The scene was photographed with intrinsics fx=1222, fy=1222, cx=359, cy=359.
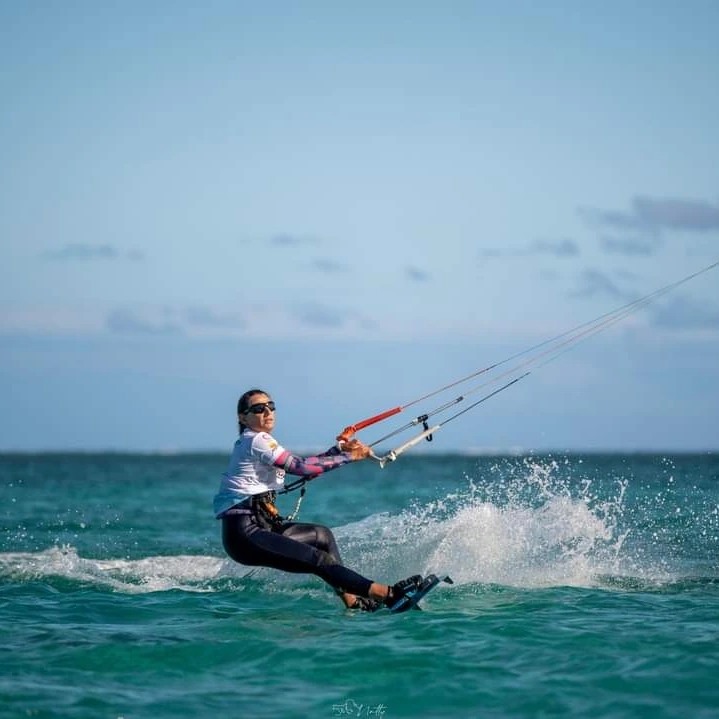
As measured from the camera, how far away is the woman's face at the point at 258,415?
11547mm

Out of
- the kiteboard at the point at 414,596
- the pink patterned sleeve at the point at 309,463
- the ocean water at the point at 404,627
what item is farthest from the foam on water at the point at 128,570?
the kiteboard at the point at 414,596

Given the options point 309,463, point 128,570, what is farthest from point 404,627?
point 128,570

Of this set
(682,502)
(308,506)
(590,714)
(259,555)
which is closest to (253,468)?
(259,555)

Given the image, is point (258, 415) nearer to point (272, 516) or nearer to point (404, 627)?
point (272, 516)

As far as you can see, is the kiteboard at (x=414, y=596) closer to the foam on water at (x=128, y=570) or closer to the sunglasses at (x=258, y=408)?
the sunglasses at (x=258, y=408)

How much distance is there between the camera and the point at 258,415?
11547mm

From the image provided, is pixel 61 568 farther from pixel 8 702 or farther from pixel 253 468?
pixel 8 702

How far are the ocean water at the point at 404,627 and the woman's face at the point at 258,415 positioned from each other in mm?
1757

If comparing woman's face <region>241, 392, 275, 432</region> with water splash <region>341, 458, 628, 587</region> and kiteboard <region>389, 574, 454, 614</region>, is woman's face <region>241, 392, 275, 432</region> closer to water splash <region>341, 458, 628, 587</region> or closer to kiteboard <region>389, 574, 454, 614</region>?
kiteboard <region>389, 574, 454, 614</region>

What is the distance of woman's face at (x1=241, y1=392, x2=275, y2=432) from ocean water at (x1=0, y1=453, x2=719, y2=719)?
69.2 inches

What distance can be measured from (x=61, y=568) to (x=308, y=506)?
1597 centimetres

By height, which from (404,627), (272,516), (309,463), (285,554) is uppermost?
(309,463)

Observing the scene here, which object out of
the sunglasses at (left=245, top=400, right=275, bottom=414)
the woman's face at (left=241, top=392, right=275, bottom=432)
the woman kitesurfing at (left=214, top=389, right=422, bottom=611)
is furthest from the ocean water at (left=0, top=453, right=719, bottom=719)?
the sunglasses at (left=245, top=400, right=275, bottom=414)

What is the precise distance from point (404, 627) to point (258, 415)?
2485mm
